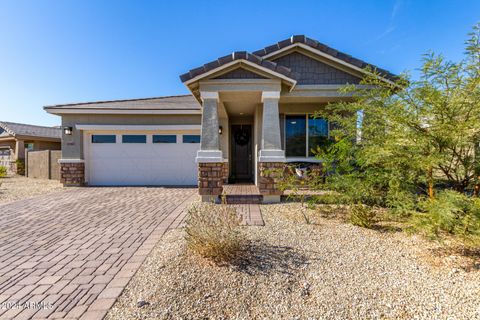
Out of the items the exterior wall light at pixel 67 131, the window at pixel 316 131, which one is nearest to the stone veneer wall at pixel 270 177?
the window at pixel 316 131

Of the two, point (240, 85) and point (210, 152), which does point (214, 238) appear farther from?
point (240, 85)

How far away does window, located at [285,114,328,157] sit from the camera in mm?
7957

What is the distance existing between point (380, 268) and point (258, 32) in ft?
29.2

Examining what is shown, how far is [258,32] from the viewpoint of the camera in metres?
8.78

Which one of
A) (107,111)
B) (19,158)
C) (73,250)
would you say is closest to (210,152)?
(73,250)

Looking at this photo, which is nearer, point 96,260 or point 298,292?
point 298,292

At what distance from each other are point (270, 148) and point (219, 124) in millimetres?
3966

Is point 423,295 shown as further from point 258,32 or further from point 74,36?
point 74,36

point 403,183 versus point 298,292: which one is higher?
point 403,183

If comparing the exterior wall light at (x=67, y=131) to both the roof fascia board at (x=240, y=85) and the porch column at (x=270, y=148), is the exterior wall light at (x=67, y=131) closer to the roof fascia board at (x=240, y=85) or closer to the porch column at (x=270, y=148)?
the roof fascia board at (x=240, y=85)

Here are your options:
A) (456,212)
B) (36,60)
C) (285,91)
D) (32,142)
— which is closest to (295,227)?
(456,212)

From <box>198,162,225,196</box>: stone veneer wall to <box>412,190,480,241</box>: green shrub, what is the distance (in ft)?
13.7

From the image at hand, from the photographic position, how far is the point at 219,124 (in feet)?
30.4

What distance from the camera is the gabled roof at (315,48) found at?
663cm
